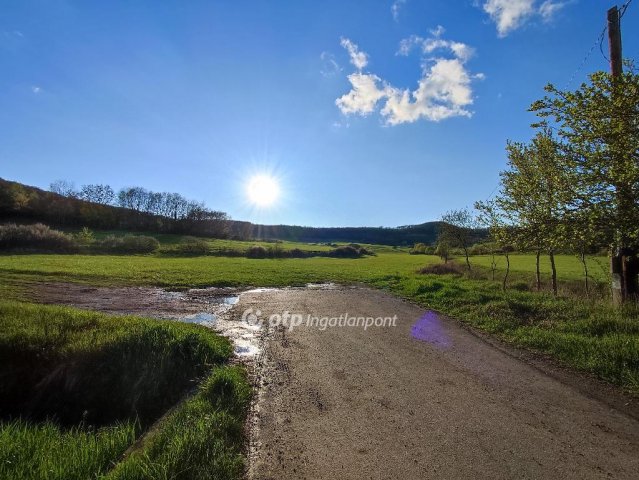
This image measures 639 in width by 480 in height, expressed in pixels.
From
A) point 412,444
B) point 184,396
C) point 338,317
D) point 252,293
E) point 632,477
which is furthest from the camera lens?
point 252,293

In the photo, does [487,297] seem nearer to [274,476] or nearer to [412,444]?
[412,444]

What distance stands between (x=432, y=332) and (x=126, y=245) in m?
55.7

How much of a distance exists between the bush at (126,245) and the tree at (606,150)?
191ft

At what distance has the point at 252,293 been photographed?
2134 centimetres

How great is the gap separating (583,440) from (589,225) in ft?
18.7

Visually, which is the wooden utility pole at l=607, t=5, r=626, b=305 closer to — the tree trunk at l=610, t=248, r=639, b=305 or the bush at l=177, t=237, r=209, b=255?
the tree trunk at l=610, t=248, r=639, b=305

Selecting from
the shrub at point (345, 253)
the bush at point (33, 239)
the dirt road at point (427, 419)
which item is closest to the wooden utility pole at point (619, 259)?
the dirt road at point (427, 419)

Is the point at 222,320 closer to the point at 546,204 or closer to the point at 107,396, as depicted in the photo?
the point at 107,396

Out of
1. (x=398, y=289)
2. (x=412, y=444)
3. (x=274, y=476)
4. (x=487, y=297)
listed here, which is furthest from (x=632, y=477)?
(x=398, y=289)

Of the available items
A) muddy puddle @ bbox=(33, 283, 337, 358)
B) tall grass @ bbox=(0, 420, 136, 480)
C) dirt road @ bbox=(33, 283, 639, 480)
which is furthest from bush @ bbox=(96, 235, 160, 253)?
tall grass @ bbox=(0, 420, 136, 480)

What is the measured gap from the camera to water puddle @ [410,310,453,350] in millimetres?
9914

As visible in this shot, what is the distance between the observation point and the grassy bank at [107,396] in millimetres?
4332

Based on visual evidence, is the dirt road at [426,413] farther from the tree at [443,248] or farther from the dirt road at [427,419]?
the tree at [443,248]

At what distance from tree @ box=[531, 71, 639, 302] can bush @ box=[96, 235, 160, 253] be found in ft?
191
